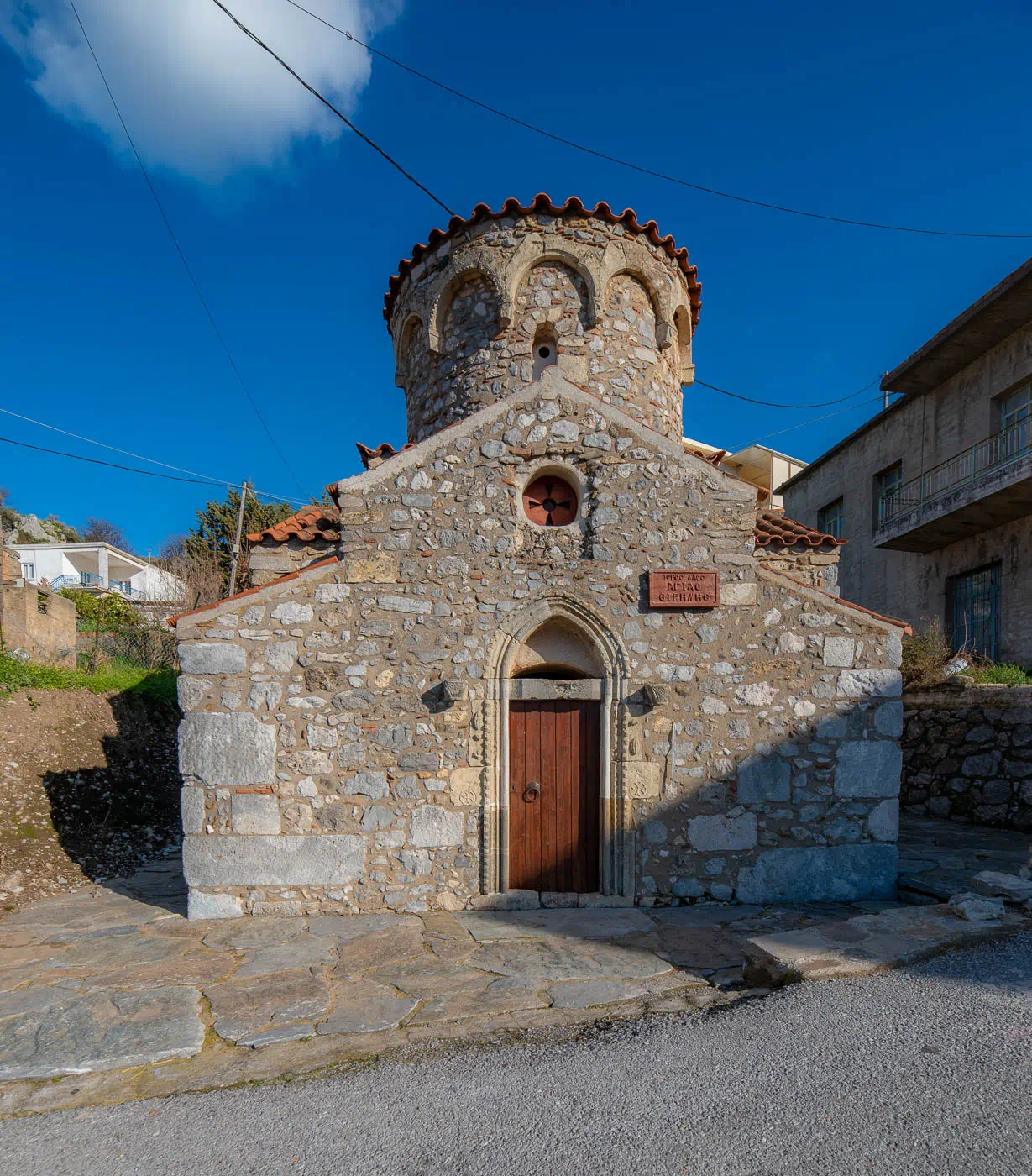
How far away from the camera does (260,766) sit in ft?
19.4

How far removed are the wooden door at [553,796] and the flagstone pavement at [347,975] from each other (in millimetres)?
339

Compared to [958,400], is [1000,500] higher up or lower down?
lower down

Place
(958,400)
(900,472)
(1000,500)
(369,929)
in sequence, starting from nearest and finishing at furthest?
(369,929) < (1000,500) < (958,400) < (900,472)

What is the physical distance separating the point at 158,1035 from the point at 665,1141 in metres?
2.83

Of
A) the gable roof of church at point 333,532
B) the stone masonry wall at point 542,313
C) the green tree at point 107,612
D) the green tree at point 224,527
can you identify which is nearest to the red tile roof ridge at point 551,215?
the stone masonry wall at point 542,313

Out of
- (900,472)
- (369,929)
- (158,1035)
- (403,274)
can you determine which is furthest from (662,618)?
(900,472)

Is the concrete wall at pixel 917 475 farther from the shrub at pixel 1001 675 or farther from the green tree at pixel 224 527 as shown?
the green tree at pixel 224 527

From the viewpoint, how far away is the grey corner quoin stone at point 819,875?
6117mm

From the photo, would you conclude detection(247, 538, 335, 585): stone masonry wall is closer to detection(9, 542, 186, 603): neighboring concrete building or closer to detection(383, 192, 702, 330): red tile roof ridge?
detection(383, 192, 702, 330): red tile roof ridge

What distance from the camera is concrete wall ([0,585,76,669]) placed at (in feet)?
40.6

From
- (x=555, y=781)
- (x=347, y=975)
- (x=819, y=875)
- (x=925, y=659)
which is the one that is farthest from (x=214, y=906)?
(x=925, y=659)

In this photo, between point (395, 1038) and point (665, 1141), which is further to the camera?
point (395, 1038)

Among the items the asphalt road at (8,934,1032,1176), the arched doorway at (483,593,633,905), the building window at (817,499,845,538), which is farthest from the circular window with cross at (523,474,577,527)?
the building window at (817,499,845,538)

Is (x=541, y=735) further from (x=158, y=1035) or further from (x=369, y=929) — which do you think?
(x=158, y=1035)
